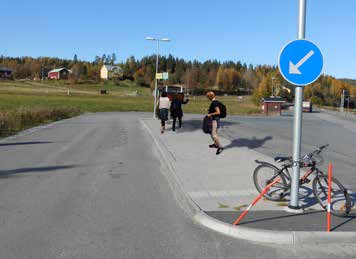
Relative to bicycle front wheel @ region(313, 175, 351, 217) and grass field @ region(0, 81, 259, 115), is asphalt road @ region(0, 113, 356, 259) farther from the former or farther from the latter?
grass field @ region(0, 81, 259, 115)

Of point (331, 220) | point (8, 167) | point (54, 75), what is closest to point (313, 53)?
point (331, 220)

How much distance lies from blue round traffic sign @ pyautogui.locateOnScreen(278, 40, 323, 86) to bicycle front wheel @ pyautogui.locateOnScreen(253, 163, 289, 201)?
1.70 metres

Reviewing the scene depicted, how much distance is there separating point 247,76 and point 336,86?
111 feet

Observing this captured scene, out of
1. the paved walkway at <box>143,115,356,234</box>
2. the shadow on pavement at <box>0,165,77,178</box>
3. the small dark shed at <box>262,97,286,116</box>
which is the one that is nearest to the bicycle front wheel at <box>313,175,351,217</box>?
the paved walkway at <box>143,115,356,234</box>

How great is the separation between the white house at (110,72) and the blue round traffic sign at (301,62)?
603 feet

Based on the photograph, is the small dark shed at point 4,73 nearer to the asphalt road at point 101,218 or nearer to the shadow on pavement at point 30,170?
the shadow on pavement at point 30,170

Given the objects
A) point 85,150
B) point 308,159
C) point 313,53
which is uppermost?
point 313,53

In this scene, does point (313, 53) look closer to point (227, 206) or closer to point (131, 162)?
point (227, 206)

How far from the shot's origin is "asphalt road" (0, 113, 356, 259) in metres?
4.64

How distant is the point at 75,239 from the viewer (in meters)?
4.98

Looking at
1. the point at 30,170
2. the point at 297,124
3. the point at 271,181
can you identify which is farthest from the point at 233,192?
the point at 30,170

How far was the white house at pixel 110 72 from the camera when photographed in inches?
7387

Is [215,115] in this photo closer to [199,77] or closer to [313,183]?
[313,183]


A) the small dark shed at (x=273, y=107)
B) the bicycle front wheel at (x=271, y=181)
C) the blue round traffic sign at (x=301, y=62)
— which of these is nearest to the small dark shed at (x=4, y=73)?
the small dark shed at (x=273, y=107)
